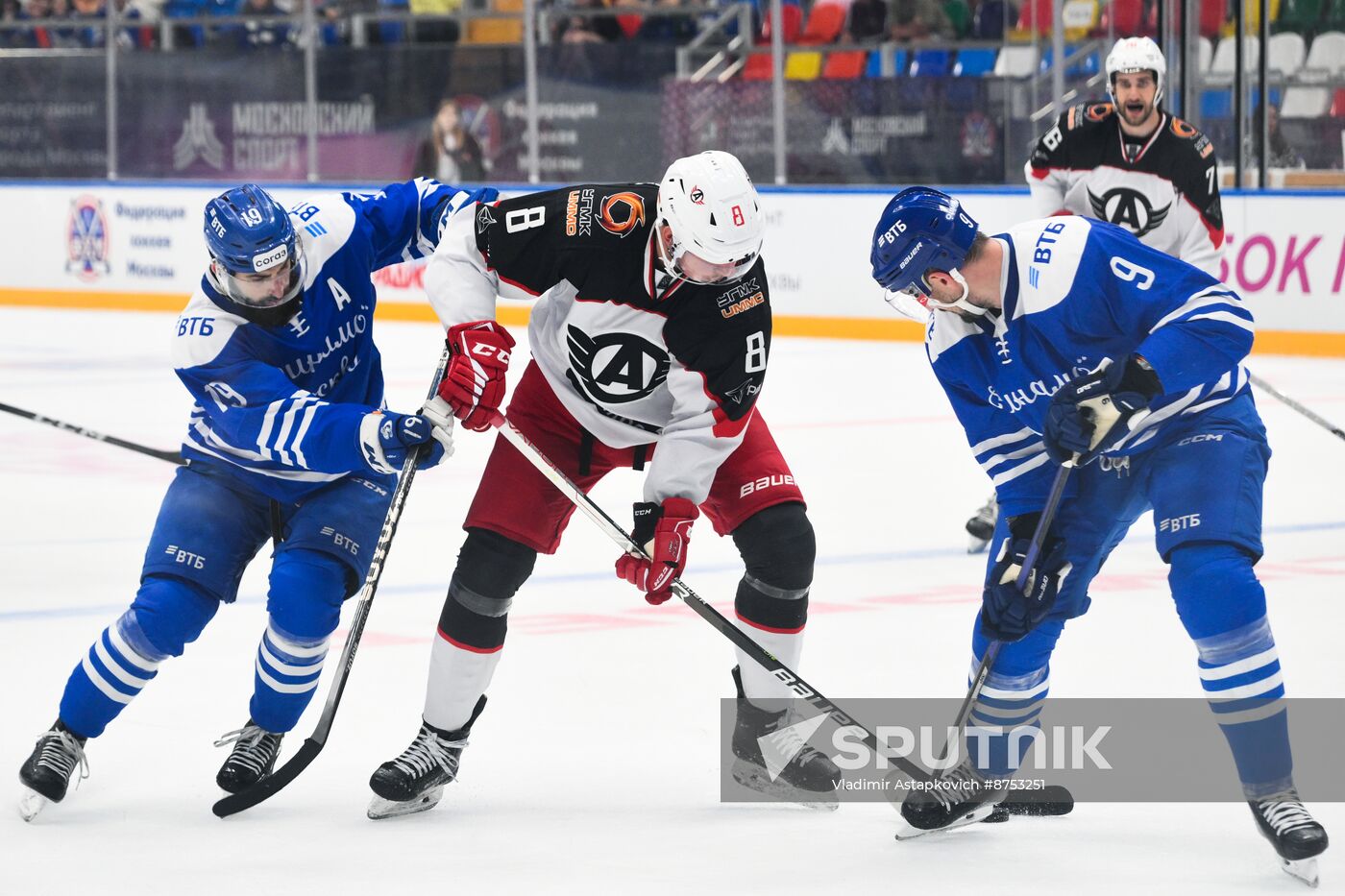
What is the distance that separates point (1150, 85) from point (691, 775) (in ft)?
10.4

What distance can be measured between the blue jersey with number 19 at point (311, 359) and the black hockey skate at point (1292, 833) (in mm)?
1440

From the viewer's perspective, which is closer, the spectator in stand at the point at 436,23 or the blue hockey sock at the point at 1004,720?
the blue hockey sock at the point at 1004,720

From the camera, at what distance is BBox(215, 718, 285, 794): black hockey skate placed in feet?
10.6

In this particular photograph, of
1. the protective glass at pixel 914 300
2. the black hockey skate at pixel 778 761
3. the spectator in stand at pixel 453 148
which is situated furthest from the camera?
the spectator in stand at pixel 453 148

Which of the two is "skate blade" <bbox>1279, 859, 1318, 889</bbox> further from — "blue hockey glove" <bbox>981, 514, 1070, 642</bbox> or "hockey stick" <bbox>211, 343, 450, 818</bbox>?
"hockey stick" <bbox>211, 343, 450, 818</bbox>

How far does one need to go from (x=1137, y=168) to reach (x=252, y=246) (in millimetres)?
3256

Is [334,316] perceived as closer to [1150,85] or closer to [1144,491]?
[1144,491]

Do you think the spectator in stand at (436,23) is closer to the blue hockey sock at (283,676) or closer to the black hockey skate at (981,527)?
the black hockey skate at (981,527)

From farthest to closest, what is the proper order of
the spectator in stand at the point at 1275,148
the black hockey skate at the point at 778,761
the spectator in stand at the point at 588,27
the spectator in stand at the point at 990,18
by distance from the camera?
the spectator in stand at the point at 588,27
the spectator in stand at the point at 990,18
the spectator in stand at the point at 1275,148
the black hockey skate at the point at 778,761

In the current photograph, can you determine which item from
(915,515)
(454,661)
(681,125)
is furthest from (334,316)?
(681,125)

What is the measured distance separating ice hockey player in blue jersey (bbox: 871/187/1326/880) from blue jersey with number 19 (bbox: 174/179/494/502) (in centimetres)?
94

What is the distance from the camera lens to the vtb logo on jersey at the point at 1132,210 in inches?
224

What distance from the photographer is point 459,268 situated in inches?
132

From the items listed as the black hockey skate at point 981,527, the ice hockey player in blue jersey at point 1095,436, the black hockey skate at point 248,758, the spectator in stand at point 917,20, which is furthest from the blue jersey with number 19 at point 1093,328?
the spectator in stand at point 917,20
